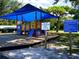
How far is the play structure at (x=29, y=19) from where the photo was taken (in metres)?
19.6

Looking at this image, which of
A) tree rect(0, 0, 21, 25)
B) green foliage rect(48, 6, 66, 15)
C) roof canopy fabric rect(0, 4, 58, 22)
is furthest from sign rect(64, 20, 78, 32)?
tree rect(0, 0, 21, 25)

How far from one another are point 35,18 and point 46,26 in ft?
26.6

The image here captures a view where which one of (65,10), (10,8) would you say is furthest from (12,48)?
(10,8)

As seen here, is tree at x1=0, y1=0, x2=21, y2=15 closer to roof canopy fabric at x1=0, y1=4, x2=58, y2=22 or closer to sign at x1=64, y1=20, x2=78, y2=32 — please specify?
roof canopy fabric at x1=0, y1=4, x2=58, y2=22

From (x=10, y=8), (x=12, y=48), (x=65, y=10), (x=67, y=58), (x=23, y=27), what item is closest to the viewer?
(x=67, y=58)

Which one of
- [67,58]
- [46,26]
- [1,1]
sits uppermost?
[1,1]

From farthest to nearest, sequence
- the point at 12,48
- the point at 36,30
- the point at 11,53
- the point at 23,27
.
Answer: the point at 23,27, the point at 36,30, the point at 12,48, the point at 11,53

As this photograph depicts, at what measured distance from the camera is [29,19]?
23578 millimetres

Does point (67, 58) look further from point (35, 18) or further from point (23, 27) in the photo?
→ point (23, 27)

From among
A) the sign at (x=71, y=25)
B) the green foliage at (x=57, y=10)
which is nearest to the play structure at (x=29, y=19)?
the sign at (x=71, y=25)

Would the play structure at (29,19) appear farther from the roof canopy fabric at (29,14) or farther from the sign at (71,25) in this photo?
the sign at (71,25)

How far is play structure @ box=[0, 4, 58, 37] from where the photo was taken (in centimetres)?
1958

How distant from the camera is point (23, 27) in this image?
2303 cm

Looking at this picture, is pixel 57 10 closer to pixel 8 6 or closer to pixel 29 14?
pixel 8 6
